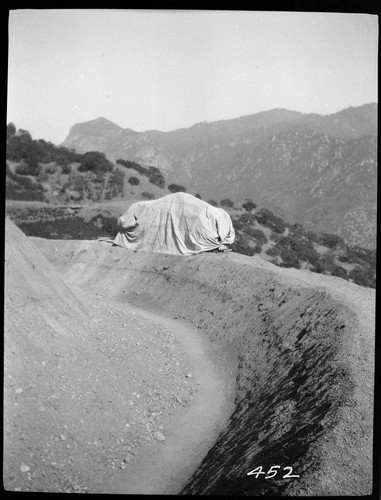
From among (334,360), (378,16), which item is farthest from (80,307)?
(378,16)

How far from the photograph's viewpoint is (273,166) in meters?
26.6

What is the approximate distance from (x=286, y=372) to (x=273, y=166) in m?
20.6

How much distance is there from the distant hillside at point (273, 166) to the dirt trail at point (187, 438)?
12.1m

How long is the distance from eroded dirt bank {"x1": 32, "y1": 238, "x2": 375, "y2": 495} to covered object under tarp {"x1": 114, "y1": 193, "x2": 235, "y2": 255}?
1684 mm

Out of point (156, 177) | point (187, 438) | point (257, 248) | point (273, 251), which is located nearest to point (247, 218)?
point (273, 251)

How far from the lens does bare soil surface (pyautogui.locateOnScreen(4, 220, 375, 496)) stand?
5176 mm

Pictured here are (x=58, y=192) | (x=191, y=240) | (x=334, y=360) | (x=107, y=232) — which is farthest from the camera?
(x=58, y=192)

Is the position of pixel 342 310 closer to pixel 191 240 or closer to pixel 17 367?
pixel 17 367

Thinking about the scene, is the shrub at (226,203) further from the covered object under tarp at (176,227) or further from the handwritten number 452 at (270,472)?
the handwritten number 452 at (270,472)

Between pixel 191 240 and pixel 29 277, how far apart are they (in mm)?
9421

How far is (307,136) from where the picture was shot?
23125 mm

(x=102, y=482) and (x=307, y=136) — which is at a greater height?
(x=307, y=136)

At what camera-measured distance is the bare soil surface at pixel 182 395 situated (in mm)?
5176

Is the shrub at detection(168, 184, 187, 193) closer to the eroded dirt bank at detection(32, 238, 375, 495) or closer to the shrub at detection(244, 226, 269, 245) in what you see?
the shrub at detection(244, 226, 269, 245)
